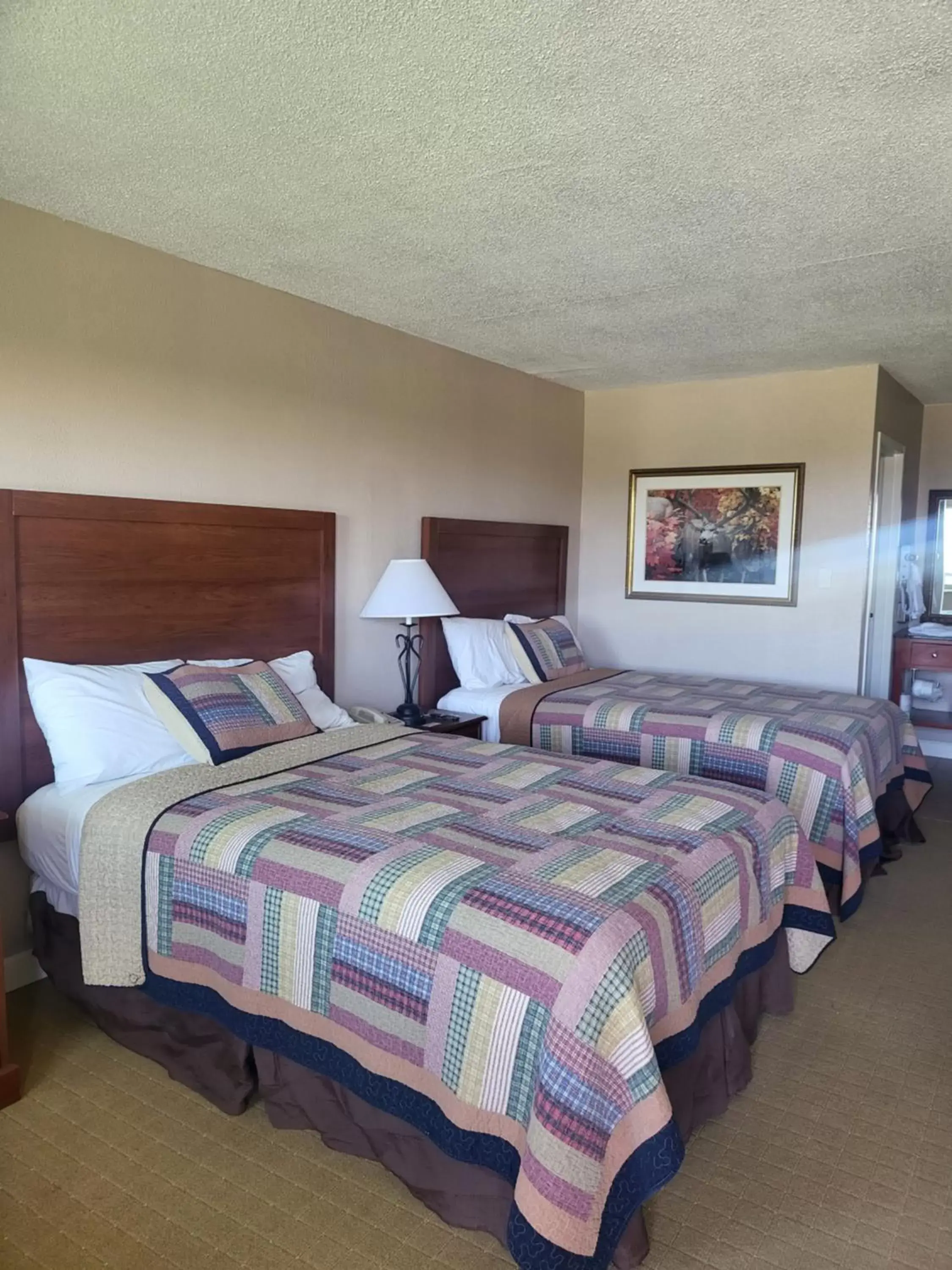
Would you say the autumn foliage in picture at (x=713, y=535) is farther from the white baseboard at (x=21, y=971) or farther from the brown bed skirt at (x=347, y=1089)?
the white baseboard at (x=21, y=971)

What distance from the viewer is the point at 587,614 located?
5.90 m

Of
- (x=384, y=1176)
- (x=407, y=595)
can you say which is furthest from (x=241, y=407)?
(x=384, y=1176)

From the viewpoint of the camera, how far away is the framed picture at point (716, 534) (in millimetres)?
5141

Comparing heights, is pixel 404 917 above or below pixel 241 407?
below

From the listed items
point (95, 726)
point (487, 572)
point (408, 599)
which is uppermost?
point (487, 572)

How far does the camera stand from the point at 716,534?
17.7ft

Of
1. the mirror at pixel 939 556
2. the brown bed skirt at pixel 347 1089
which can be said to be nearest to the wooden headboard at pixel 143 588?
the brown bed skirt at pixel 347 1089

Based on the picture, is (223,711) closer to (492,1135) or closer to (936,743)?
(492,1135)

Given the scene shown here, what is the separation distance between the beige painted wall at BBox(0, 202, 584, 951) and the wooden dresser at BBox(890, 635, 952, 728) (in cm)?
270

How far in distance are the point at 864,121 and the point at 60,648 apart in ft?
9.03

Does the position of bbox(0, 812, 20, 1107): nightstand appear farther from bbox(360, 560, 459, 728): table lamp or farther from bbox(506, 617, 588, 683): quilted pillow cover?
bbox(506, 617, 588, 683): quilted pillow cover

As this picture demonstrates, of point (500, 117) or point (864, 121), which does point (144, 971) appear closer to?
point (500, 117)

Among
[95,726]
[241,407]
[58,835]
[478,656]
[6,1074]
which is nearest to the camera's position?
[6,1074]

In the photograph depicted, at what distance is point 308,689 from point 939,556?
194 inches
